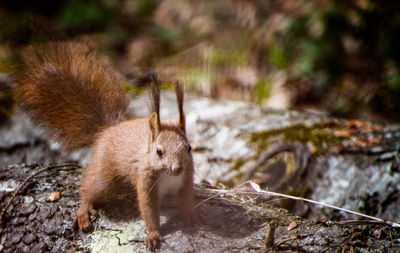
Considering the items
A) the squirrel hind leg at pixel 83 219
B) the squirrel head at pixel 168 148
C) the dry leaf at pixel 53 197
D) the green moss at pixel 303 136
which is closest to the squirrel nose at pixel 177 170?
the squirrel head at pixel 168 148

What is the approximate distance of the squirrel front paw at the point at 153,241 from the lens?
5.02 ft

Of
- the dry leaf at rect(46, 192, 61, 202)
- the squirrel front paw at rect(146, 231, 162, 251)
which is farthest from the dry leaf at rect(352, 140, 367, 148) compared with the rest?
the dry leaf at rect(46, 192, 61, 202)

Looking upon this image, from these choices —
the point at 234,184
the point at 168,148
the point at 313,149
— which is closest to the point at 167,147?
the point at 168,148

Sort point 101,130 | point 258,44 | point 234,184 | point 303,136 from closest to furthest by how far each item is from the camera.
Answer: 1. point 101,130
2. point 234,184
3. point 303,136
4. point 258,44

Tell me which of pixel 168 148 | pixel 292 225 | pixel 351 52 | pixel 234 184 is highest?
pixel 351 52

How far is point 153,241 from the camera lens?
1.54 meters

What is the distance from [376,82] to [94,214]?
282cm

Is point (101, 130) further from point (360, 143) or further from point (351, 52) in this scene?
point (351, 52)

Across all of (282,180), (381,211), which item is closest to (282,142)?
(282,180)

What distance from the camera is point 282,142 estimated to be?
2498 mm

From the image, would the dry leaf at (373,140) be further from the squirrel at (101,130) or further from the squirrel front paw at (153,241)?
the squirrel front paw at (153,241)

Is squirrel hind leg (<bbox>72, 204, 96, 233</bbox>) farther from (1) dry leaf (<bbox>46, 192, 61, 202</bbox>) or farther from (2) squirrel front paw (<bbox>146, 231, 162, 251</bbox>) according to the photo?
(2) squirrel front paw (<bbox>146, 231, 162, 251</bbox>)

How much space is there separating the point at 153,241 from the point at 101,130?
668 millimetres

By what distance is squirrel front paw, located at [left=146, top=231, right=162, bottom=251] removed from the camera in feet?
5.02
